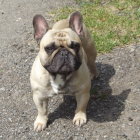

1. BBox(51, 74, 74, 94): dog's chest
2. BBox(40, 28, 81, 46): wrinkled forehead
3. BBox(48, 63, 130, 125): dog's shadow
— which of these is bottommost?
BBox(48, 63, 130, 125): dog's shadow

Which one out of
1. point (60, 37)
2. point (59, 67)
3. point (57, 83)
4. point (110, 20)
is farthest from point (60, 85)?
point (110, 20)

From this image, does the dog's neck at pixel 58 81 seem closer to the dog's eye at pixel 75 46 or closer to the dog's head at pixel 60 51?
the dog's head at pixel 60 51

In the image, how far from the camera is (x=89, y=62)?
3.22 m

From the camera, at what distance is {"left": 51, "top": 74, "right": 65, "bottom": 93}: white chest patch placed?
8.50 feet

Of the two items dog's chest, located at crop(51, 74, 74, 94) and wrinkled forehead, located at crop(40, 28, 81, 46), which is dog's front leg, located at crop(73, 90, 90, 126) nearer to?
dog's chest, located at crop(51, 74, 74, 94)

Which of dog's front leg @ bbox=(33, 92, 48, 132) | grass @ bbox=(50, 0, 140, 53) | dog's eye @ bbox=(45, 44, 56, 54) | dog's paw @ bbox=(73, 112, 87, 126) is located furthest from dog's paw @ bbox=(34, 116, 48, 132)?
grass @ bbox=(50, 0, 140, 53)

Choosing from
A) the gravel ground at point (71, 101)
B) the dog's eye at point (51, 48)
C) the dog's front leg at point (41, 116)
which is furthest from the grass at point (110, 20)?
the dog's eye at point (51, 48)

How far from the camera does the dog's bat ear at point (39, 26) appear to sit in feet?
8.55

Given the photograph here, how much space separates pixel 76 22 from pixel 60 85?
0.43 metres

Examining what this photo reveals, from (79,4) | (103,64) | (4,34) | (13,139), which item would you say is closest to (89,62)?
(103,64)

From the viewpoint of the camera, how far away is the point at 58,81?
259 centimetres

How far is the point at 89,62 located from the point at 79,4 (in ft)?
5.22

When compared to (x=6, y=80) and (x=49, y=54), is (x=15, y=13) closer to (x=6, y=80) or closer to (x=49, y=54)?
(x=6, y=80)

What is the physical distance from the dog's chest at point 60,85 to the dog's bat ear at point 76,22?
342mm
